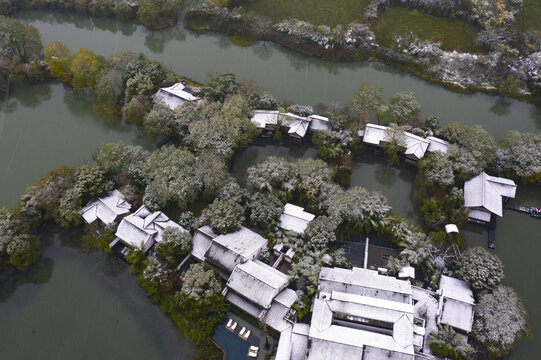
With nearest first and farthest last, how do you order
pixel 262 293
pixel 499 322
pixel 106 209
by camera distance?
1. pixel 499 322
2. pixel 262 293
3. pixel 106 209

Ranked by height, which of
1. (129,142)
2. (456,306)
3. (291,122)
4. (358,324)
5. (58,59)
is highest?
(58,59)

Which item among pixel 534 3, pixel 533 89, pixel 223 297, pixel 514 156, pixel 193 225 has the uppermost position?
pixel 534 3

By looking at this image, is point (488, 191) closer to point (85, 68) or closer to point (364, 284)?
point (364, 284)

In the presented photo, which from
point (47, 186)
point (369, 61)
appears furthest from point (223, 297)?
point (369, 61)

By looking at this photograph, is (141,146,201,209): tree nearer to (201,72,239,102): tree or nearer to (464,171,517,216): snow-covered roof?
(201,72,239,102): tree

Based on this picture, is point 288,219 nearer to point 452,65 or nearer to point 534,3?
point 452,65

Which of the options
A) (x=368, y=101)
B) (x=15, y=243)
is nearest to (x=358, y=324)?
(x=368, y=101)

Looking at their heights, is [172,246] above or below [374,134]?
below
